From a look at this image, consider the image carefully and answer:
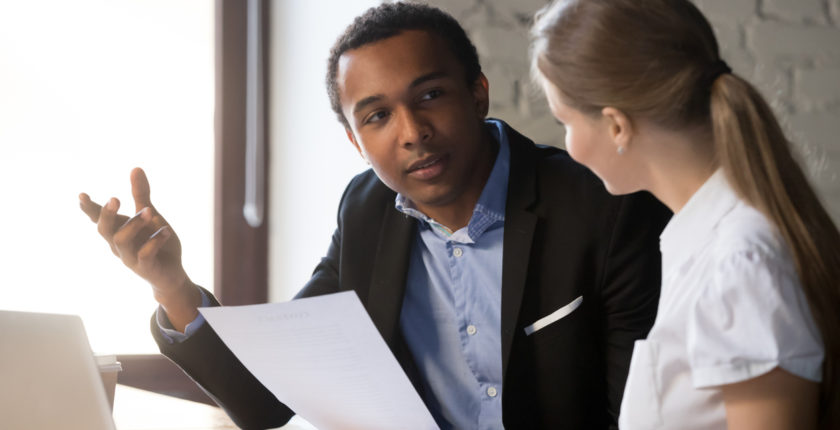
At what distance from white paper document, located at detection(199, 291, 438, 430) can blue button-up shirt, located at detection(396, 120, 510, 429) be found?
0.83ft

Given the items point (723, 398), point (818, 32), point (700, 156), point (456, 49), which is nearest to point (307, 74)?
point (456, 49)

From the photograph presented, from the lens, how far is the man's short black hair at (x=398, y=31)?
1.14m

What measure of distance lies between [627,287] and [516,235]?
0.16 meters

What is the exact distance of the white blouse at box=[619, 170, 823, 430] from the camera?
2.11 feet

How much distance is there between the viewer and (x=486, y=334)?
1.12 m

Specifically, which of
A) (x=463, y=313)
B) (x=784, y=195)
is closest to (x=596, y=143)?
(x=784, y=195)

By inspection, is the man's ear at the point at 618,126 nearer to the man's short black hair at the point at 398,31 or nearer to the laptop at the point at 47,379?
the man's short black hair at the point at 398,31

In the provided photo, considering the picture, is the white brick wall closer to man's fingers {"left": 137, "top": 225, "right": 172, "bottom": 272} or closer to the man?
the man

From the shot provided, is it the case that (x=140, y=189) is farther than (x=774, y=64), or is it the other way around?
(x=774, y=64)

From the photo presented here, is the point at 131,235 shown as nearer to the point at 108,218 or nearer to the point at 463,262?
the point at 108,218

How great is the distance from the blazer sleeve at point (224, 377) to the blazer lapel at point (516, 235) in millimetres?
326

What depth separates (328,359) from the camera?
33.5 inches

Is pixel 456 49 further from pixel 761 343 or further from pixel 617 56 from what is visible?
pixel 761 343

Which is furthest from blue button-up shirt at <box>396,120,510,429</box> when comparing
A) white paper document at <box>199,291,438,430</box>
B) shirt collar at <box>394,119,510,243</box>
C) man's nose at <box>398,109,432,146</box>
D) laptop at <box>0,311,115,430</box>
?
laptop at <box>0,311,115,430</box>
